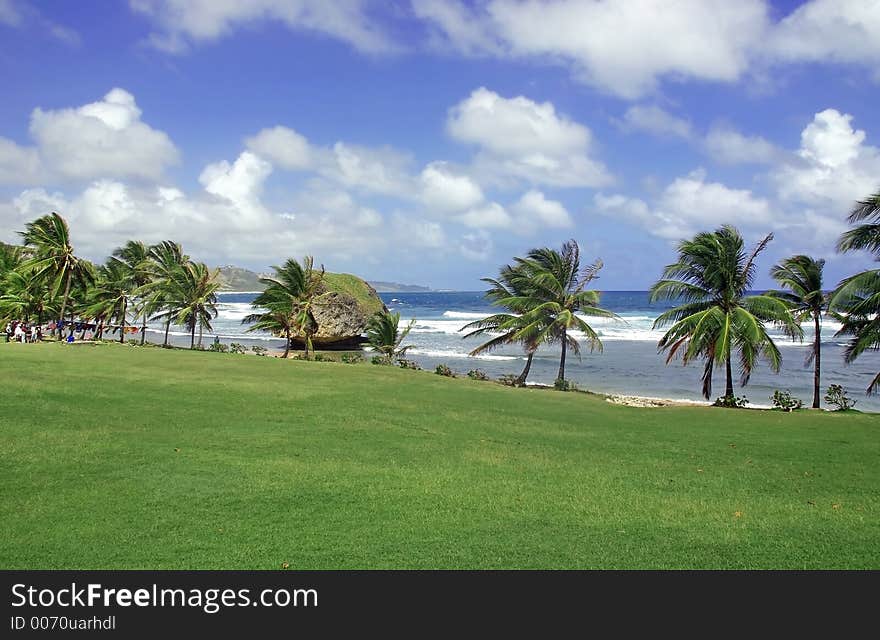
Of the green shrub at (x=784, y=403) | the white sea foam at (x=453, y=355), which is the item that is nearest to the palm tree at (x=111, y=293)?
the white sea foam at (x=453, y=355)

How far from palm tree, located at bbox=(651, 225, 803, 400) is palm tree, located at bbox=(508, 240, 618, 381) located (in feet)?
11.4

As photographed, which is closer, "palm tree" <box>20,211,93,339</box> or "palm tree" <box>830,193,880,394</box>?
"palm tree" <box>830,193,880,394</box>

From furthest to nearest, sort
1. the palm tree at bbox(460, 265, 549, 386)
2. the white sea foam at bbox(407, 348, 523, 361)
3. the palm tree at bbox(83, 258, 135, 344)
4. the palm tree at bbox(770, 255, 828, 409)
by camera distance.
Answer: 1. the white sea foam at bbox(407, 348, 523, 361)
2. the palm tree at bbox(83, 258, 135, 344)
3. the palm tree at bbox(460, 265, 549, 386)
4. the palm tree at bbox(770, 255, 828, 409)

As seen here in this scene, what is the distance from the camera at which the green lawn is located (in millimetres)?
5930

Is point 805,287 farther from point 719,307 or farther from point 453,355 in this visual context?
point 453,355

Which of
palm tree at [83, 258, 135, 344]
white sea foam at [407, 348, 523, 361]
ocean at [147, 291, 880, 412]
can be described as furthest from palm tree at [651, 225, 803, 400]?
palm tree at [83, 258, 135, 344]

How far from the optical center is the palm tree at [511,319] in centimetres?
2434

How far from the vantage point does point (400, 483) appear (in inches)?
322

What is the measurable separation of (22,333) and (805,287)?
34.5 meters

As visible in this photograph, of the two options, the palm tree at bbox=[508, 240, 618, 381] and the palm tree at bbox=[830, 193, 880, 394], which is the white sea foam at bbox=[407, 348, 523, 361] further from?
the palm tree at bbox=[830, 193, 880, 394]

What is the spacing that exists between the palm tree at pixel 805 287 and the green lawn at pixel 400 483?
6781mm

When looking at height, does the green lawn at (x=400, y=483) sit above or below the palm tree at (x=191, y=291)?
below

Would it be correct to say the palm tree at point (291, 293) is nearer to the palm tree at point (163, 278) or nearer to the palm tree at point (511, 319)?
the palm tree at point (163, 278)

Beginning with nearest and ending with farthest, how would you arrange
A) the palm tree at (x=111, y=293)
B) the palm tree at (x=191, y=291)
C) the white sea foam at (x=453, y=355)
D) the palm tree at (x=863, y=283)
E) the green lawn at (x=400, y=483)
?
the green lawn at (x=400, y=483)
the palm tree at (x=863, y=283)
the palm tree at (x=191, y=291)
the palm tree at (x=111, y=293)
the white sea foam at (x=453, y=355)
